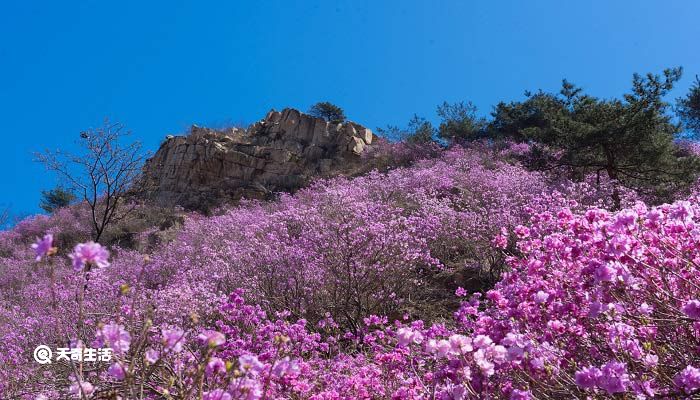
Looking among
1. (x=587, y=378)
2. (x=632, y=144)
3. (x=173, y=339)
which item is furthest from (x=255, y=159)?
(x=587, y=378)

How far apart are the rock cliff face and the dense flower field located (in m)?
10.5

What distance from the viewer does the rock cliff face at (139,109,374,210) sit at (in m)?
24.6

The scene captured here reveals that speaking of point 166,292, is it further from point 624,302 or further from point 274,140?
point 274,140

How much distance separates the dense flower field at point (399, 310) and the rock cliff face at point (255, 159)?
10491 mm

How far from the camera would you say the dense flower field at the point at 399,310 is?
2.41 metres

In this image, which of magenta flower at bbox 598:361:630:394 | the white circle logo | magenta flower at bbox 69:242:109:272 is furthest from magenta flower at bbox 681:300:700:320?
the white circle logo

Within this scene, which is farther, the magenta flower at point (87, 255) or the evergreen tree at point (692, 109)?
the evergreen tree at point (692, 109)

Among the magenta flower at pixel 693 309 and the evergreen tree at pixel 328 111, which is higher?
the evergreen tree at pixel 328 111

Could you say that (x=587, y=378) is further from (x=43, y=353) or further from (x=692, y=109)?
(x=692, y=109)

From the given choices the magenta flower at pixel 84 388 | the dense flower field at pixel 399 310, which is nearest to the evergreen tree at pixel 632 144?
the dense flower field at pixel 399 310

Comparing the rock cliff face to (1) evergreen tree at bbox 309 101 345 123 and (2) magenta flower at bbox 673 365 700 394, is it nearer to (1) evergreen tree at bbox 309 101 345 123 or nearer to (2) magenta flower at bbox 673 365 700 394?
(1) evergreen tree at bbox 309 101 345 123

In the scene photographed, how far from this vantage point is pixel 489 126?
25.0m

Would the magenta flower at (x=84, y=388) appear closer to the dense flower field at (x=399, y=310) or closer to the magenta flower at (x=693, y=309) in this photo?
the dense flower field at (x=399, y=310)

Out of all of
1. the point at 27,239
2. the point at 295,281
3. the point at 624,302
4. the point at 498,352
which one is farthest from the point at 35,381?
the point at 27,239
